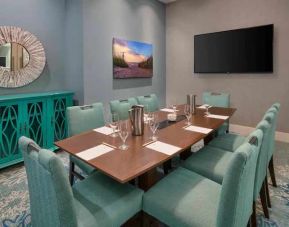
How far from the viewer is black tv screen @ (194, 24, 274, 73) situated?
3906 mm

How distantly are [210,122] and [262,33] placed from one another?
102 inches

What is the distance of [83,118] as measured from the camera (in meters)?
2.37

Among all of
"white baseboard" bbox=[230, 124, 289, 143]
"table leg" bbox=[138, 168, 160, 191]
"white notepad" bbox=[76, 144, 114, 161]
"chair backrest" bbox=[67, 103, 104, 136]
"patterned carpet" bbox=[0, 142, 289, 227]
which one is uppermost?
"chair backrest" bbox=[67, 103, 104, 136]

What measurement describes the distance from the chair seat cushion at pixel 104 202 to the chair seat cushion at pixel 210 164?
2.03ft

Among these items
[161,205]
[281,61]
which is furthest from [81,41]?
[281,61]

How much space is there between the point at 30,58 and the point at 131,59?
1896 millimetres

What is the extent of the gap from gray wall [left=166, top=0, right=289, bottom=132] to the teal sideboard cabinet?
279 centimetres

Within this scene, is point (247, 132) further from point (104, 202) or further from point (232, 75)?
point (104, 202)

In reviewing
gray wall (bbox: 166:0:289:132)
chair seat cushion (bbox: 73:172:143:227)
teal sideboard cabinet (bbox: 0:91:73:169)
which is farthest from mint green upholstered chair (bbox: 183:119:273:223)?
gray wall (bbox: 166:0:289:132)

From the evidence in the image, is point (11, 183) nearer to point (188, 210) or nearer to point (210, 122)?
point (188, 210)

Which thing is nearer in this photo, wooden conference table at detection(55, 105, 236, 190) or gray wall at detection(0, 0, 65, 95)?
wooden conference table at detection(55, 105, 236, 190)

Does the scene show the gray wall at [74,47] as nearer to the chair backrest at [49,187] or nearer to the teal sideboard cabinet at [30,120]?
the teal sideboard cabinet at [30,120]

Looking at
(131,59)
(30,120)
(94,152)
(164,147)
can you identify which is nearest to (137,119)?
(164,147)

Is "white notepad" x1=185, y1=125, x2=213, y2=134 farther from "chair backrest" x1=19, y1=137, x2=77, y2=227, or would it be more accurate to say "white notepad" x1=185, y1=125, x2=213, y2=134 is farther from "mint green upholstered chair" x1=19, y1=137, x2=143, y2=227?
"chair backrest" x1=19, y1=137, x2=77, y2=227
